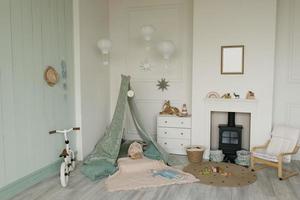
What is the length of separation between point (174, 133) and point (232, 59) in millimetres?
1693

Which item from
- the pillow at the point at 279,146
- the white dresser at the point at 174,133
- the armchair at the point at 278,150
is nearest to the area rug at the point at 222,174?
the armchair at the point at 278,150

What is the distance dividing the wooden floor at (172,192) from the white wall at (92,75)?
125 centimetres

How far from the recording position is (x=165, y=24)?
5.62 meters

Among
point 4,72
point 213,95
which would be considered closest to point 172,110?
point 213,95

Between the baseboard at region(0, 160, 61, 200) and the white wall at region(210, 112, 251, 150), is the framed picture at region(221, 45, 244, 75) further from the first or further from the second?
the baseboard at region(0, 160, 61, 200)

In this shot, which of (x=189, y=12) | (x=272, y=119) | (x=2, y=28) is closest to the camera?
(x=2, y=28)

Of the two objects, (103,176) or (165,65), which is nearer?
(103,176)

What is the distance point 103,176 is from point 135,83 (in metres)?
2.34

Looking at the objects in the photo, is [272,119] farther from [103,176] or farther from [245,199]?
[103,176]

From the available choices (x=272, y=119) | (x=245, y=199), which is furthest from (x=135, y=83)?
(x=245, y=199)

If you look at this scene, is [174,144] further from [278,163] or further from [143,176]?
[278,163]

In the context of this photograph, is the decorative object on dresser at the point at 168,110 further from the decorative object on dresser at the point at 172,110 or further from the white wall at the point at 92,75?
Result: the white wall at the point at 92,75

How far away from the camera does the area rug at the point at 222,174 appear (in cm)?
387

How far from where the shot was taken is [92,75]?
522 centimetres
